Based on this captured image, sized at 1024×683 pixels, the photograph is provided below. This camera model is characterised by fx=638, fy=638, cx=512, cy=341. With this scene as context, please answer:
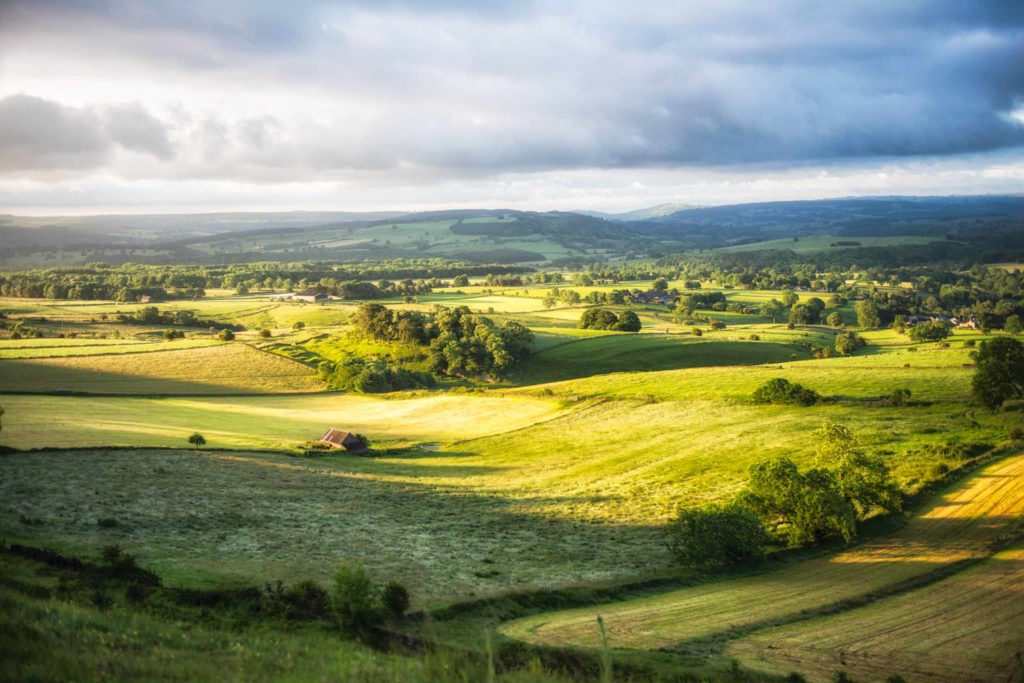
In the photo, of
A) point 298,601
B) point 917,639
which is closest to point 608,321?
point 917,639

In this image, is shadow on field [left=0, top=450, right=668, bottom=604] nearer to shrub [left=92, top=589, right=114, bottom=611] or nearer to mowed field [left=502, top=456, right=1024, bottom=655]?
mowed field [left=502, top=456, right=1024, bottom=655]

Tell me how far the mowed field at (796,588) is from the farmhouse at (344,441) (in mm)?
39673

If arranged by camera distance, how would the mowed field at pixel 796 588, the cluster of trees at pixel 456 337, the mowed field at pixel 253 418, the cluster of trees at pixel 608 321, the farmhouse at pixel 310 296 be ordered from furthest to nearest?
the farmhouse at pixel 310 296 < the cluster of trees at pixel 608 321 < the cluster of trees at pixel 456 337 < the mowed field at pixel 253 418 < the mowed field at pixel 796 588

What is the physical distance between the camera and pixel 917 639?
83.1 feet

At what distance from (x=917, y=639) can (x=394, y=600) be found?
2088 cm

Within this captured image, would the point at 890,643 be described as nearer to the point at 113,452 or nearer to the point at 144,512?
the point at 144,512

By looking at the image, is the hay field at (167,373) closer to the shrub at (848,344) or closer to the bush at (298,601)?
the bush at (298,601)

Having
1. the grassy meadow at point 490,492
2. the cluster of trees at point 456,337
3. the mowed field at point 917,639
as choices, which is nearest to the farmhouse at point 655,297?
the cluster of trees at point 456,337

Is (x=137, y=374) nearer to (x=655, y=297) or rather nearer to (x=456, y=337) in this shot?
(x=456, y=337)

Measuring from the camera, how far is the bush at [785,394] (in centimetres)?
7488

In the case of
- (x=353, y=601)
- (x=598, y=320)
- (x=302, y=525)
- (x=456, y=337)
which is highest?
(x=598, y=320)

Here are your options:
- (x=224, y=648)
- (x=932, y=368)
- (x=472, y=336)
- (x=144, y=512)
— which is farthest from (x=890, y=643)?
(x=472, y=336)

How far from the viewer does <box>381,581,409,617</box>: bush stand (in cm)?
2547

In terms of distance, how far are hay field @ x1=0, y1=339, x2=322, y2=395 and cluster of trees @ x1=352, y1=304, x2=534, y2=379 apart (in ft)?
72.2
